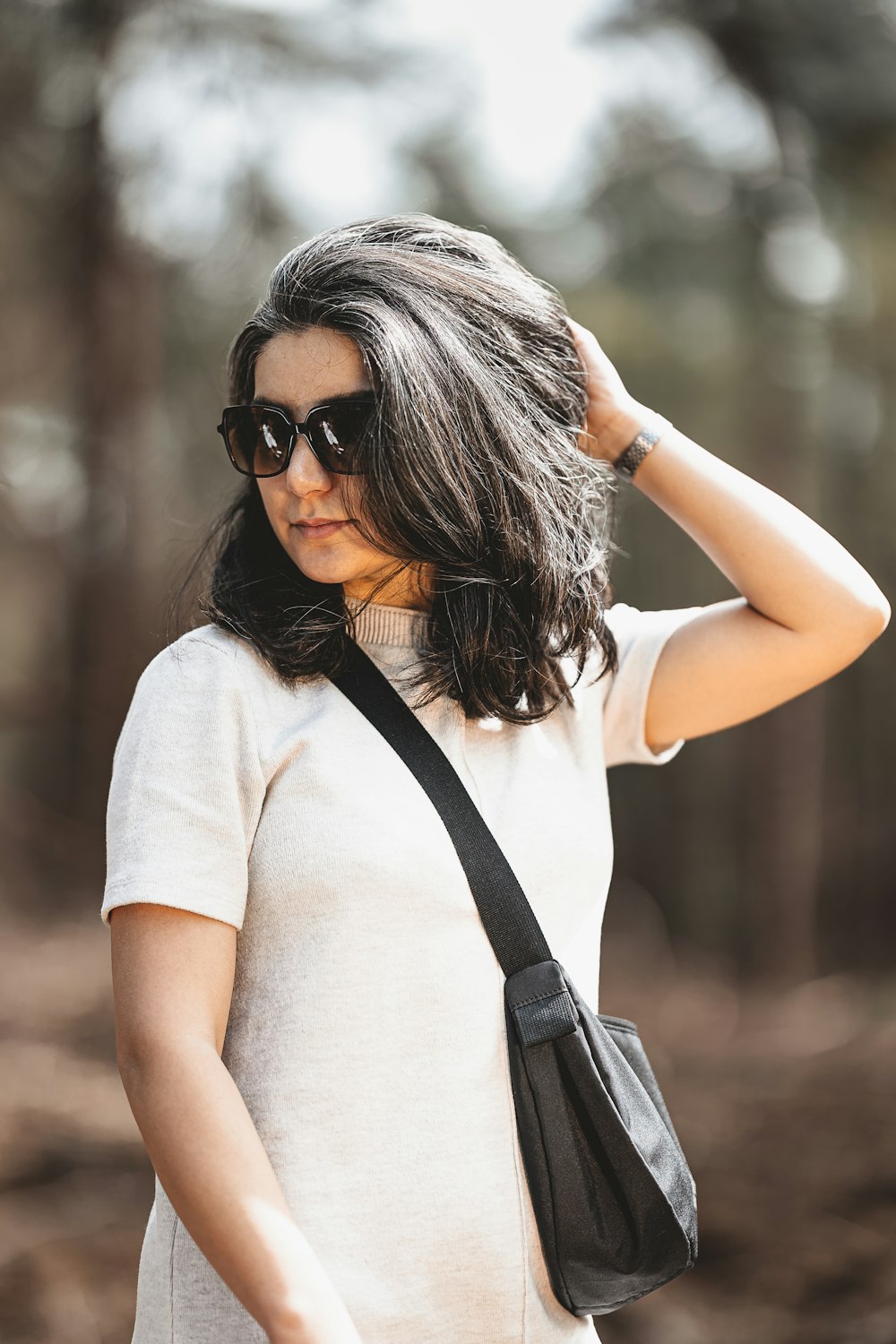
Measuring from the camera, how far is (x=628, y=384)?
8570 millimetres

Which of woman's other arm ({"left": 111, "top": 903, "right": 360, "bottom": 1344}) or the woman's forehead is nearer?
woman's other arm ({"left": 111, "top": 903, "right": 360, "bottom": 1344})

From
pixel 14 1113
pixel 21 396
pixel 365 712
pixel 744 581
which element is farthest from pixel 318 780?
pixel 21 396

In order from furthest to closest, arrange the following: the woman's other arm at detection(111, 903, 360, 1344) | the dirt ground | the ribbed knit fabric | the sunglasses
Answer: the dirt ground
the sunglasses
the ribbed knit fabric
the woman's other arm at detection(111, 903, 360, 1344)

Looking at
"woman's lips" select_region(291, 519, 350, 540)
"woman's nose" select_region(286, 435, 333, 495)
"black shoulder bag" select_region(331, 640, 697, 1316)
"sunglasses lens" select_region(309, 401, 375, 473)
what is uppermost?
"sunglasses lens" select_region(309, 401, 375, 473)

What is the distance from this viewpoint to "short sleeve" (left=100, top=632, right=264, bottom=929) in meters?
1.21

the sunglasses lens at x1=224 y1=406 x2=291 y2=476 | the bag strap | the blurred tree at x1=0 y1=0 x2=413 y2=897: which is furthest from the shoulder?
the blurred tree at x1=0 y1=0 x2=413 y2=897

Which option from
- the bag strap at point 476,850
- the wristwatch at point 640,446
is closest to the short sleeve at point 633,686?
the wristwatch at point 640,446

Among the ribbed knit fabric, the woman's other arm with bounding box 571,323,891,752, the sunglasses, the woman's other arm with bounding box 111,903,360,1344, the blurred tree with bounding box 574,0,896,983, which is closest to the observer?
the woman's other arm with bounding box 111,903,360,1344

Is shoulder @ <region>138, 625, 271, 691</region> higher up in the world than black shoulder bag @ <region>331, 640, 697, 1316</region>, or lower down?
higher up

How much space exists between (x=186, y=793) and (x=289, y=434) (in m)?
0.46

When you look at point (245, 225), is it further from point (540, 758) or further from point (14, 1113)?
point (540, 758)

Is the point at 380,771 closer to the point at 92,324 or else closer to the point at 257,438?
the point at 257,438

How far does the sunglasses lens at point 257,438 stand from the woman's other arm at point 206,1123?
0.56 meters

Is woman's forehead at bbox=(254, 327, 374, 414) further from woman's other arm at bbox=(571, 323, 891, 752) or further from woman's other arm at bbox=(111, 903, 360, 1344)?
woman's other arm at bbox=(111, 903, 360, 1344)
